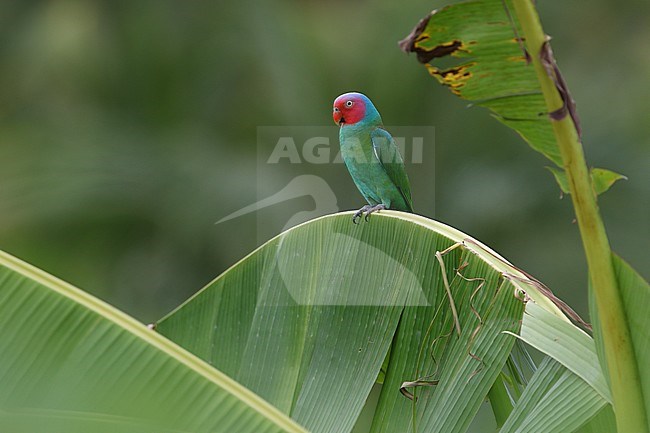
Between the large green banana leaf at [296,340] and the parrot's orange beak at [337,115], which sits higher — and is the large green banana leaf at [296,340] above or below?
below

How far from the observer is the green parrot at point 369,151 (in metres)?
1.64

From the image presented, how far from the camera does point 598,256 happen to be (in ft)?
2.46

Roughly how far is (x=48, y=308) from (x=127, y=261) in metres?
2.82

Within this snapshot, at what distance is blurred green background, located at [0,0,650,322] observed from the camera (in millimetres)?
3357

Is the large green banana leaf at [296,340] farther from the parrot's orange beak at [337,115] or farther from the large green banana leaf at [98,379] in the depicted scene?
the parrot's orange beak at [337,115]

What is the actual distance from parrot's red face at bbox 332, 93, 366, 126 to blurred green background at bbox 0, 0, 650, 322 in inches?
58.2

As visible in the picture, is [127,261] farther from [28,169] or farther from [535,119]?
[535,119]

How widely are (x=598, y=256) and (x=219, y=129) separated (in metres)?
3.11

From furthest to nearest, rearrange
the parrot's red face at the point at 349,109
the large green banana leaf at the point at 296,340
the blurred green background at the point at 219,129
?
the blurred green background at the point at 219,129, the parrot's red face at the point at 349,109, the large green banana leaf at the point at 296,340

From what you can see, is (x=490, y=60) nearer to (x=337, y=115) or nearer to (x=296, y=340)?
(x=296, y=340)

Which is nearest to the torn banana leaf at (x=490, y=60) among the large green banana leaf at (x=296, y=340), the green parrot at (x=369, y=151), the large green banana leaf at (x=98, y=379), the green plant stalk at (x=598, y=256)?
the green plant stalk at (x=598, y=256)

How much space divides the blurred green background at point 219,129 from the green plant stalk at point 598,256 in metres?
2.36
